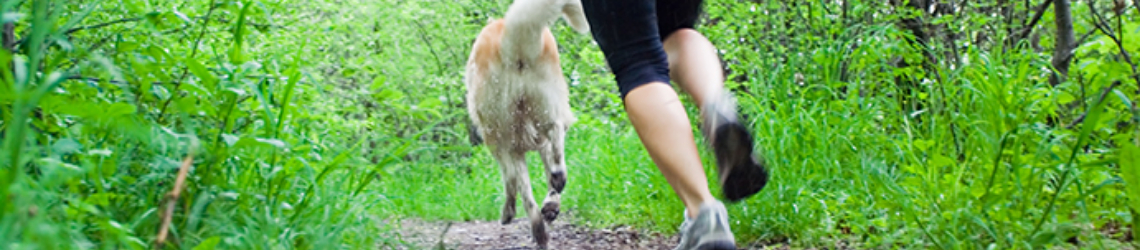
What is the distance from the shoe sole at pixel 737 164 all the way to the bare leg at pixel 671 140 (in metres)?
0.07

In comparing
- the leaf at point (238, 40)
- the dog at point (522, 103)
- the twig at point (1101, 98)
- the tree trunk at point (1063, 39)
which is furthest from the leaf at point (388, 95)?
the tree trunk at point (1063, 39)

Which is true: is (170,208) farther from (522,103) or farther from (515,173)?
(515,173)

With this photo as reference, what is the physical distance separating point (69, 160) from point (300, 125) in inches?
23.2

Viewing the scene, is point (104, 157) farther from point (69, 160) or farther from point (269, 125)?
point (269, 125)

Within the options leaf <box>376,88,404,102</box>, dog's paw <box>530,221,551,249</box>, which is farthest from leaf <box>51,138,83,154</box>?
dog's paw <box>530,221,551,249</box>

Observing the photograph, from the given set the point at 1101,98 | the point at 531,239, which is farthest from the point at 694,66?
the point at 531,239

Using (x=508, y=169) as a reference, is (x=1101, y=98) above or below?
above

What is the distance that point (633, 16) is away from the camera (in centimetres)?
191

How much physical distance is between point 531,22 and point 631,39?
34.6 inches

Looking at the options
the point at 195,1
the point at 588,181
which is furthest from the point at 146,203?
the point at 588,181

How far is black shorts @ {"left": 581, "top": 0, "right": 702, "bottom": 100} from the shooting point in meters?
1.91

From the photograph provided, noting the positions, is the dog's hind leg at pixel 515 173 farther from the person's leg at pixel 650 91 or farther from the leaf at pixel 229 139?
the leaf at pixel 229 139

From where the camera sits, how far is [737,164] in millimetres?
1846

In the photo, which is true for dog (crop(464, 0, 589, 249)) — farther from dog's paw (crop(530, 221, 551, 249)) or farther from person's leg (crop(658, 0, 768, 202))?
person's leg (crop(658, 0, 768, 202))
